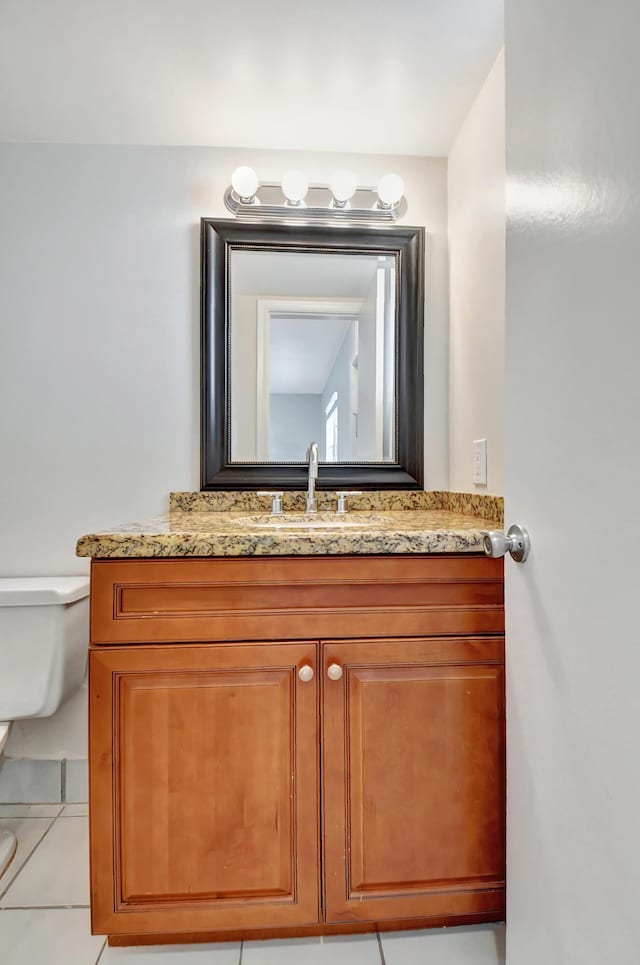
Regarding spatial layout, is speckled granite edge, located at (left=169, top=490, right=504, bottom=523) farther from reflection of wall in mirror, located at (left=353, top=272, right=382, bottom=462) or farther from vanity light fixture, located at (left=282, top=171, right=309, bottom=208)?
vanity light fixture, located at (left=282, top=171, right=309, bottom=208)

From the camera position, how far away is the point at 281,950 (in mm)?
1062

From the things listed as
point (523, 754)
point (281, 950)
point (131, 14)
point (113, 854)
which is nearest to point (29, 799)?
point (113, 854)

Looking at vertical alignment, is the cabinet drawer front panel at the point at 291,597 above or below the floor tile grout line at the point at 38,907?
above

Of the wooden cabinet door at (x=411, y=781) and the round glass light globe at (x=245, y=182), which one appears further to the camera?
the round glass light globe at (x=245, y=182)

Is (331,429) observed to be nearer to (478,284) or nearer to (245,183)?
(478,284)

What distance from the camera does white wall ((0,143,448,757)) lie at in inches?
62.6

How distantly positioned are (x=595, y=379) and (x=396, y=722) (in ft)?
2.44

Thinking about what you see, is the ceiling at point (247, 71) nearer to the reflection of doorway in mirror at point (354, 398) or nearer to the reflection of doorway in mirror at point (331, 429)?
the reflection of doorway in mirror at point (354, 398)

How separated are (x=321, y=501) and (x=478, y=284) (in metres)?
0.78

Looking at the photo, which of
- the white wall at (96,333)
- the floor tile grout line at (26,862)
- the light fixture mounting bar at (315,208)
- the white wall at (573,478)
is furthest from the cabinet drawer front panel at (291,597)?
the light fixture mounting bar at (315,208)

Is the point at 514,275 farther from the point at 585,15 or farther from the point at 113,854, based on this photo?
the point at 113,854

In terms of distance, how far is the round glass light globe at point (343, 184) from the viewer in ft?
5.15

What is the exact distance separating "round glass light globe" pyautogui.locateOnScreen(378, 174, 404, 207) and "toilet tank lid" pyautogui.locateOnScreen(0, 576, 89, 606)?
147 cm

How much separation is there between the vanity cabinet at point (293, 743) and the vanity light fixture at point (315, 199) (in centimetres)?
116
